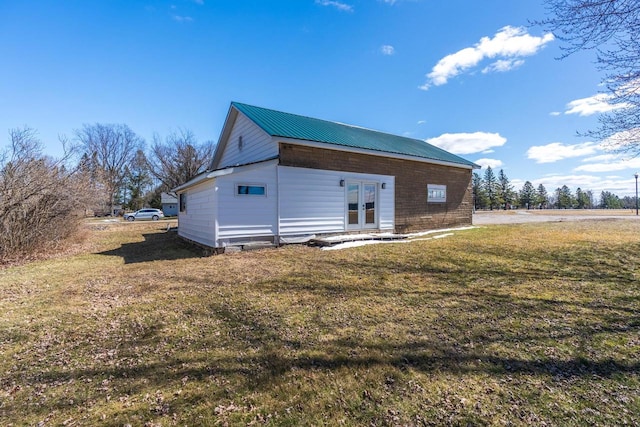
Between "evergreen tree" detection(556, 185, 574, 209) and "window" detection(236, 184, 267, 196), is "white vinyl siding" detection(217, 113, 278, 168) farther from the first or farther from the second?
"evergreen tree" detection(556, 185, 574, 209)

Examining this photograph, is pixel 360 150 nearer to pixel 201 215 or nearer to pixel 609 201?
pixel 201 215

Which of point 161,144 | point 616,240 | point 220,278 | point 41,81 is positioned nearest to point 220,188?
point 220,278

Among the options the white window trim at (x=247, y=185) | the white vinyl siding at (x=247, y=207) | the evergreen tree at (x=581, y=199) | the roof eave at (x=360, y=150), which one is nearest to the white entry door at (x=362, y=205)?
the roof eave at (x=360, y=150)

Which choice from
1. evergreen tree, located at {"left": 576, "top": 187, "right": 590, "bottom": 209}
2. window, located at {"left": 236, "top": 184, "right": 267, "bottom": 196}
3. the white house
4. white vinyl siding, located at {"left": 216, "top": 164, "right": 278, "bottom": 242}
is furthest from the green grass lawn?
evergreen tree, located at {"left": 576, "top": 187, "right": 590, "bottom": 209}

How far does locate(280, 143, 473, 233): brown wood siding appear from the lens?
10.1 metres

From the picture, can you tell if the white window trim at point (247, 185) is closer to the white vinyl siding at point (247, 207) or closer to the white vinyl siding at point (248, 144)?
the white vinyl siding at point (247, 207)

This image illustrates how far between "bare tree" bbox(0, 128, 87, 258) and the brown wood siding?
23.7ft

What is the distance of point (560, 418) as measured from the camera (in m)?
2.01

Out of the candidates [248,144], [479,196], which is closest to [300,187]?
[248,144]

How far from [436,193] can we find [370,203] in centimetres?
475

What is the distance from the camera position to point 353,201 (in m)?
11.2

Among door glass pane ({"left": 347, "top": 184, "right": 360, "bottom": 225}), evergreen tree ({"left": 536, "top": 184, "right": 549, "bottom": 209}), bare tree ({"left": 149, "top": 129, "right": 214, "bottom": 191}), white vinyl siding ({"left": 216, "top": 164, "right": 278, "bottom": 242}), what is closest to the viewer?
white vinyl siding ({"left": 216, "top": 164, "right": 278, "bottom": 242})

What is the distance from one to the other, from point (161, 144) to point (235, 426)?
4289 centimetres

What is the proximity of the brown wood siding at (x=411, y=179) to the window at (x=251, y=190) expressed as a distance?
1225mm
